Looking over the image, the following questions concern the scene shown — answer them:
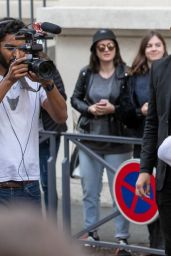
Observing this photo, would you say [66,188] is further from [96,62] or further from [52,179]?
[96,62]

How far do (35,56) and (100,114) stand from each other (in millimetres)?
1960

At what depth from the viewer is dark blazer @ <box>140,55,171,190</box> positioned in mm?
3877

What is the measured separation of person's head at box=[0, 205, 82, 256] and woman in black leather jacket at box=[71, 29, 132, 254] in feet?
15.5

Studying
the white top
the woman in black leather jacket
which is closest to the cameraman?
the white top

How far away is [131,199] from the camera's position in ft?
18.0

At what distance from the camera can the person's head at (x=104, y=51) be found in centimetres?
605

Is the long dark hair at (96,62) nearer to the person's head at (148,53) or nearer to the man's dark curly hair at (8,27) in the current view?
the person's head at (148,53)

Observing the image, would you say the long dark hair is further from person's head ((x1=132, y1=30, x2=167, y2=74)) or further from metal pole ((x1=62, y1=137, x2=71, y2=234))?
metal pole ((x1=62, y1=137, x2=71, y2=234))

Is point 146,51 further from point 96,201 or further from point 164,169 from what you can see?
point 164,169

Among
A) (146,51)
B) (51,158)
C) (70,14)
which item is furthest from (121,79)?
(70,14)

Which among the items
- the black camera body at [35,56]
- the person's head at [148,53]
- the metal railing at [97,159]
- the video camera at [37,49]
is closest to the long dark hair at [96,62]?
the person's head at [148,53]

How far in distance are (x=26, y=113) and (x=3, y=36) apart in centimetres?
44

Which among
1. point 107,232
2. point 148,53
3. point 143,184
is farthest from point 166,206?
point 107,232

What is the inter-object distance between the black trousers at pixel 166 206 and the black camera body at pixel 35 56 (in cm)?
81
